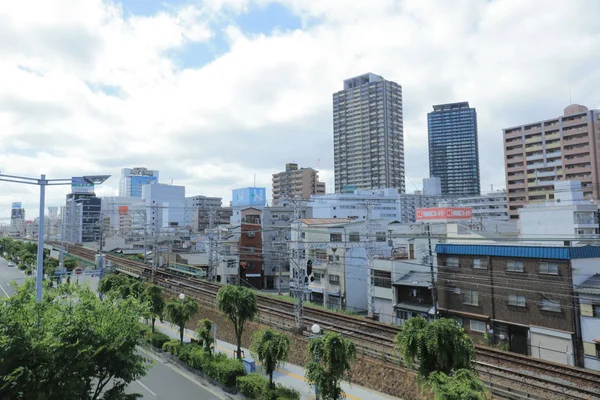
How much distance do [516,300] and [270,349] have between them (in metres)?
20.9

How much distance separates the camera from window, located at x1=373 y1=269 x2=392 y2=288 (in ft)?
124

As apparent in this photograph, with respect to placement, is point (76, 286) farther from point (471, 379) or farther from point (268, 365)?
point (471, 379)

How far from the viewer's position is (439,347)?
12.7 metres

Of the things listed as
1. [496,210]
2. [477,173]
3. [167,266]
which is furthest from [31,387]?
[477,173]

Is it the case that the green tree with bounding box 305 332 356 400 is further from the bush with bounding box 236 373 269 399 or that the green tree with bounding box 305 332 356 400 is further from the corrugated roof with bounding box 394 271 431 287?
the corrugated roof with bounding box 394 271 431 287

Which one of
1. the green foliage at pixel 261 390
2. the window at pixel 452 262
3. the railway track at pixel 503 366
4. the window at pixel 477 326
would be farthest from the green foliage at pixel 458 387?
the window at pixel 452 262

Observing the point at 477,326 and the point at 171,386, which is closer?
the point at 171,386

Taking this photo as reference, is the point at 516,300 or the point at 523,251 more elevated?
the point at 523,251

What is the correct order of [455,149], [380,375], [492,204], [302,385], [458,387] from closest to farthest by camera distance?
[458,387], [380,375], [302,385], [492,204], [455,149]

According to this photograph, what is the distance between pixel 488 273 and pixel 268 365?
68.6ft

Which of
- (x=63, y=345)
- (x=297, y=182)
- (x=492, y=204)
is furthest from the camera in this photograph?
(x=297, y=182)

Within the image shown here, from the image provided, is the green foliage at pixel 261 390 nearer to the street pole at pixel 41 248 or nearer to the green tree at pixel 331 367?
the green tree at pixel 331 367

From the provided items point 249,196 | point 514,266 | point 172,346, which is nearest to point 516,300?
point 514,266

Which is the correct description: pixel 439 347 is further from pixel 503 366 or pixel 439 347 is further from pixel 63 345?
pixel 63 345
